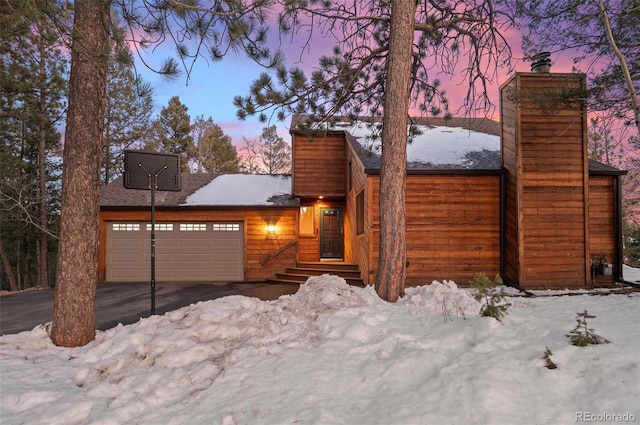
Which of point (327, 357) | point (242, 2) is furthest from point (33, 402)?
point (242, 2)

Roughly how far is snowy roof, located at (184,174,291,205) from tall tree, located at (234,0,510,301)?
5.40 m

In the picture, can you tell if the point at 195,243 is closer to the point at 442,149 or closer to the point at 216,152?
the point at 442,149

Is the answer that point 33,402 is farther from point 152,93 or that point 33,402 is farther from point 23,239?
point 23,239

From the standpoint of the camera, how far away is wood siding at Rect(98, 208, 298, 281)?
38.6 feet

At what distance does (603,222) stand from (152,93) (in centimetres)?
1088

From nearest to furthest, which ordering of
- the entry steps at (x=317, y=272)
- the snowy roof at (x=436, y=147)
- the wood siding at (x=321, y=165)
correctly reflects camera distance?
the snowy roof at (x=436, y=147), the entry steps at (x=317, y=272), the wood siding at (x=321, y=165)

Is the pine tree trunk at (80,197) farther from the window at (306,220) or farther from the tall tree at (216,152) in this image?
the tall tree at (216,152)

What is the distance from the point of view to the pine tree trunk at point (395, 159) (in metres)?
5.44

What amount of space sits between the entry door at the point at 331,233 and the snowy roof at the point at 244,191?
1.86 metres

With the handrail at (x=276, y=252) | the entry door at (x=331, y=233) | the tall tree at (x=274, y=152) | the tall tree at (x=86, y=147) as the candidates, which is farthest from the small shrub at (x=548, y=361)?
the tall tree at (x=274, y=152)

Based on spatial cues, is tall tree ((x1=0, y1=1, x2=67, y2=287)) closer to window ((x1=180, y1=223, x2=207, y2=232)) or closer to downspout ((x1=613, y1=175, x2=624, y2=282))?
window ((x1=180, y1=223, x2=207, y2=232))

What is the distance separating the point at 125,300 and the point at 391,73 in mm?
7493

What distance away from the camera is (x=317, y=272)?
10.9 m

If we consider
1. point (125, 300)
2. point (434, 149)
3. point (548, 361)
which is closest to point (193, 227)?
point (125, 300)
